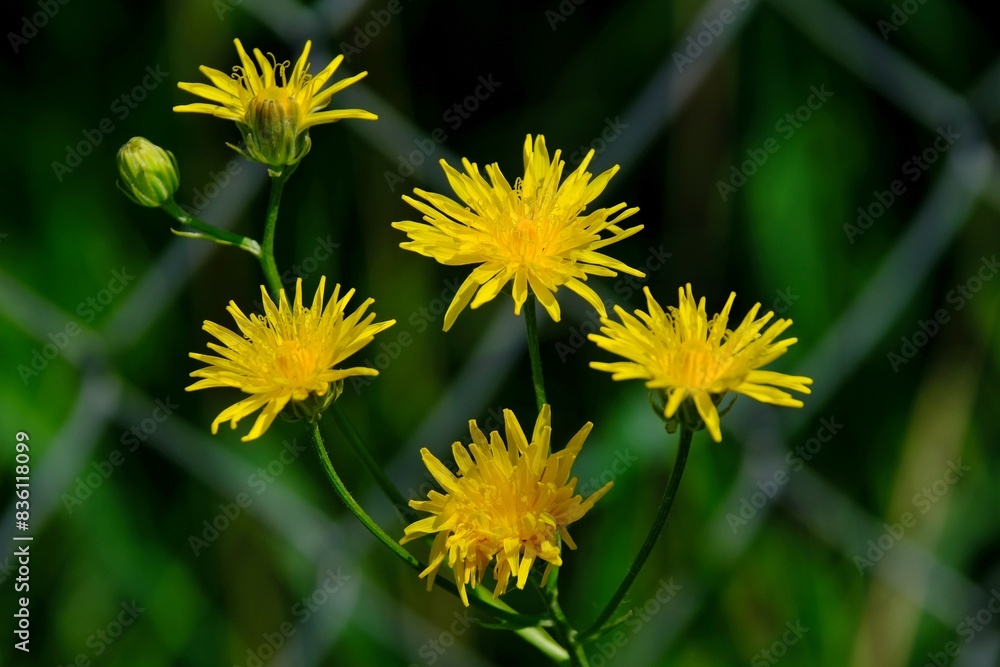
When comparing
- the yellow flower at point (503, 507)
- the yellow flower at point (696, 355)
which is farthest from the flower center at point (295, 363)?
the yellow flower at point (696, 355)

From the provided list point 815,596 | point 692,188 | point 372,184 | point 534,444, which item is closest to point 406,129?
point 372,184

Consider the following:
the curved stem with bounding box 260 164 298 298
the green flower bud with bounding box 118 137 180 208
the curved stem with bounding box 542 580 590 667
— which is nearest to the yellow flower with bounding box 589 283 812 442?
the curved stem with bounding box 542 580 590 667

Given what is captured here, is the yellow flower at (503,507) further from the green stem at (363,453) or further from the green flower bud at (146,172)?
the green flower bud at (146,172)

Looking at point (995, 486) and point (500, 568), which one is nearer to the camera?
point (500, 568)

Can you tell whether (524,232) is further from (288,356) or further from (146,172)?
(146,172)

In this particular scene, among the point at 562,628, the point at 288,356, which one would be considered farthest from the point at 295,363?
the point at 562,628

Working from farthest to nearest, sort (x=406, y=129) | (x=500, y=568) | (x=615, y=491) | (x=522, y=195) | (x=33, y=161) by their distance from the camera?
(x=33, y=161) → (x=406, y=129) → (x=615, y=491) → (x=522, y=195) → (x=500, y=568)

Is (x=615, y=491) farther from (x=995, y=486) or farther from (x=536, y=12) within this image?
(x=536, y=12)
